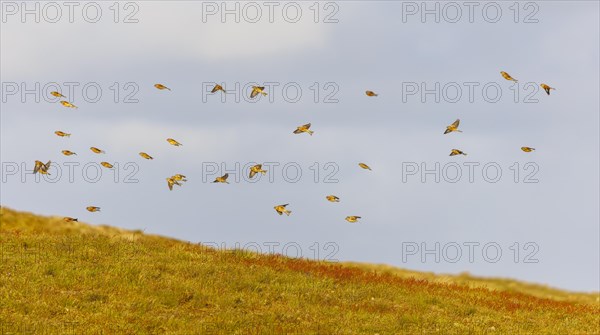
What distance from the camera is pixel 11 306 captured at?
16453 millimetres

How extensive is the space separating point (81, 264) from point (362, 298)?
7.52 meters

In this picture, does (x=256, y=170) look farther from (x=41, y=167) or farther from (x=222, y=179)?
(x=41, y=167)

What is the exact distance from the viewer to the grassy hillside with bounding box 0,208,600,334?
1614cm

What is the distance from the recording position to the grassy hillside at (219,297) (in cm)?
1614

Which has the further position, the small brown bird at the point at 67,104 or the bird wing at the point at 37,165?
A: the small brown bird at the point at 67,104

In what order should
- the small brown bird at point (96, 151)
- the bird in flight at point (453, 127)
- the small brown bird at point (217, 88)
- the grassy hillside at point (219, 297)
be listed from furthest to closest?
the small brown bird at point (96, 151), the small brown bird at point (217, 88), the bird in flight at point (453, 127), the grassy hillside at point (219, 297)

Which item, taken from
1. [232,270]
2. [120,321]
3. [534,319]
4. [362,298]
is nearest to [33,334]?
[120,321]

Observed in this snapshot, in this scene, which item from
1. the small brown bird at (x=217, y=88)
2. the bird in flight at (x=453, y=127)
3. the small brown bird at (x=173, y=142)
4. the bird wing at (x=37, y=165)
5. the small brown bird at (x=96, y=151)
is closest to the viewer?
the bird in flight at (x=453, y=127)

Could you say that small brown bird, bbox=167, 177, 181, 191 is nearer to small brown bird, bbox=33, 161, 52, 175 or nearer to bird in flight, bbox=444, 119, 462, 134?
small brown bird, bbox=33, 161, 52, 175

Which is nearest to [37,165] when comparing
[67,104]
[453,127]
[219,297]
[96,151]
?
[67,104]

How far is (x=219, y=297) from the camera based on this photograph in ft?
60.2

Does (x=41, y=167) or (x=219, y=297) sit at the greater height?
(x=41, y=167)

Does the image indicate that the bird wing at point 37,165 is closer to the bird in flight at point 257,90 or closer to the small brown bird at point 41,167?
the small brown bird at point 41,167

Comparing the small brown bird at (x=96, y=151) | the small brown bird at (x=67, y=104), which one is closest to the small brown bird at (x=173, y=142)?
the small brown bird at (x=96, y=151)
